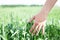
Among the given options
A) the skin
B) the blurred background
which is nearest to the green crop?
the blurred background

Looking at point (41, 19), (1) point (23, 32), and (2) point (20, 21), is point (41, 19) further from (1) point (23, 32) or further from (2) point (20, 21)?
(2) point (20, 21)

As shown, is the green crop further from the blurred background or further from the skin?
the skin

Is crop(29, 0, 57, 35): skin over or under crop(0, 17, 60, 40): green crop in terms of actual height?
over

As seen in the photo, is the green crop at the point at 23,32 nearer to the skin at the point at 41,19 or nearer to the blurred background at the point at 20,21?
the blurred background at the point at 20,21

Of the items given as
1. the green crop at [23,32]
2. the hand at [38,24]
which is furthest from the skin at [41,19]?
the green crop at [23,32]

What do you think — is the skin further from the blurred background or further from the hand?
the blurred background

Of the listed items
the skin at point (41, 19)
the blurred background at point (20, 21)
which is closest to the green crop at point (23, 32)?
the blurred background at point (20, 21)

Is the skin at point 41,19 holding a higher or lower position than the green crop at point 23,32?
higher

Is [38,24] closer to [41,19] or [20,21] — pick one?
[41,19]

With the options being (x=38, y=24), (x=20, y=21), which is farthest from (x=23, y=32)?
(x=20, y=21)

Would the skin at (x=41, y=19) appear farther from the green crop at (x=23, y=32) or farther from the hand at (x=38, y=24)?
the green crop at (x=23, y=32)

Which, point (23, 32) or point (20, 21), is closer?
point (23, 32)

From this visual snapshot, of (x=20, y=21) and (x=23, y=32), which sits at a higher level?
(x=20, y=21)

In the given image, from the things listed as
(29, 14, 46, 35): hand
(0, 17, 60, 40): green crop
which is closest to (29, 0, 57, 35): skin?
(29, 14, 46, 35): hand
